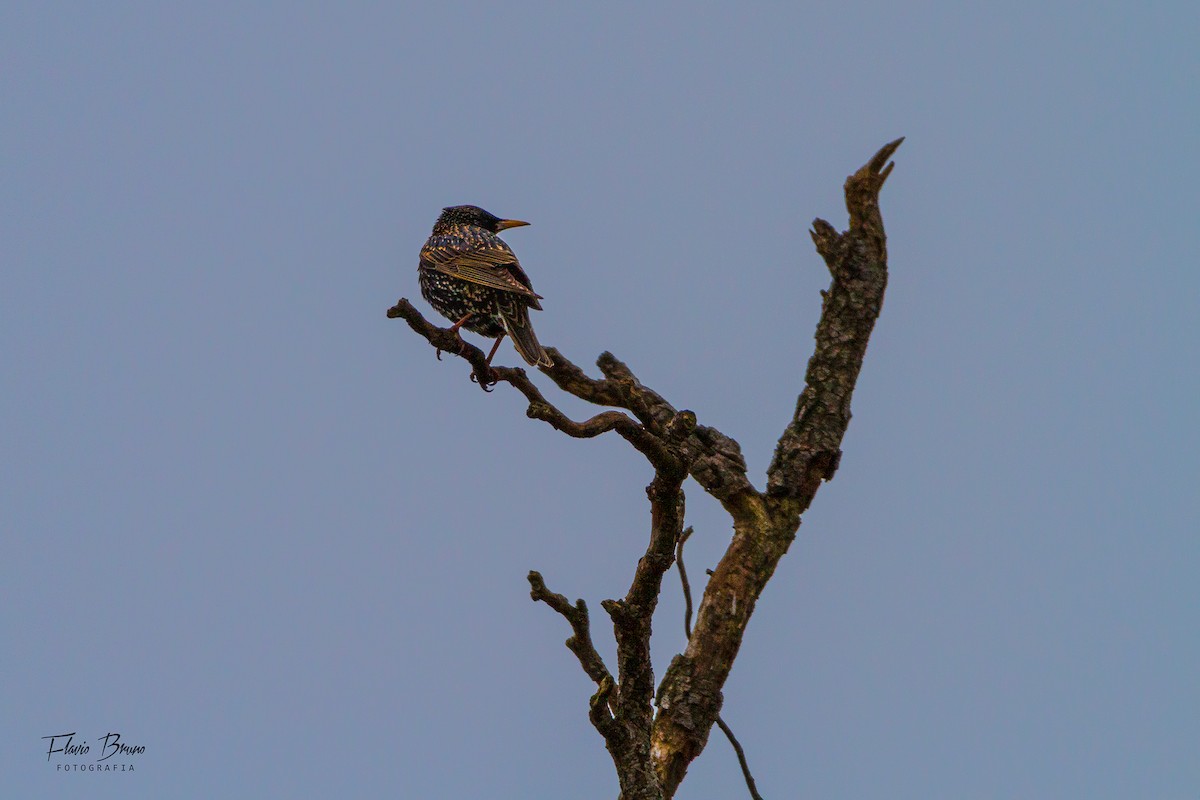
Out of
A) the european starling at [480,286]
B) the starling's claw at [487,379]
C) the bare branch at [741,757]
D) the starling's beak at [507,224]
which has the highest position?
the starling's beak at [507,224]

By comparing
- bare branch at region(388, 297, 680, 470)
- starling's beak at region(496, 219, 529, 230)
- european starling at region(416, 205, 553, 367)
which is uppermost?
starling's beak at region(496, 219, 529, 230)

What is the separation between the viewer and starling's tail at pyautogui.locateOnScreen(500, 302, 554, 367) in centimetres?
689

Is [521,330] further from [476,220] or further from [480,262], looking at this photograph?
[476,220]

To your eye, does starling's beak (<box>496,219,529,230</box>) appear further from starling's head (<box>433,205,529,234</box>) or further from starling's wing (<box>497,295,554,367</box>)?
starling's wing (<box>497,295,554,367</box>)

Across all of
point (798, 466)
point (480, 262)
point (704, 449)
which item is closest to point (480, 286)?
point (480, 262)

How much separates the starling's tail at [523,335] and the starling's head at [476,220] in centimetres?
248

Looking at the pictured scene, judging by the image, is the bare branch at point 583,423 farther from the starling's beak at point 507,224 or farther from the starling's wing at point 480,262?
the starling's beak at point 507,224

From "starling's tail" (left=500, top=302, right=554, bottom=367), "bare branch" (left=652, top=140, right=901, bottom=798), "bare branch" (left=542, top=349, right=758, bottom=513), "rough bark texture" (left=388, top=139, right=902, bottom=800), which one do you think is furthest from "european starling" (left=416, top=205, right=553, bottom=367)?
"bare branch" (left=652, top=140, right=901, bottom=798)

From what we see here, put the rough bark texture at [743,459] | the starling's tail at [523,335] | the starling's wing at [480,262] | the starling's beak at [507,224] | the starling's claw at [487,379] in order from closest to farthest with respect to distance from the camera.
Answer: the rough bark texture at [743,459] < the starling's claw at [487,379] < the starling's tail at [523,335] < the starling's wing at [480,262] < the starling's beak at [507,224]

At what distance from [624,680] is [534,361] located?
6.81 ft

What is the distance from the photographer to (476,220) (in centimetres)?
1032

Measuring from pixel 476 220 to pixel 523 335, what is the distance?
10.2 feet

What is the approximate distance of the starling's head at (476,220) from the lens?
33.9 feet

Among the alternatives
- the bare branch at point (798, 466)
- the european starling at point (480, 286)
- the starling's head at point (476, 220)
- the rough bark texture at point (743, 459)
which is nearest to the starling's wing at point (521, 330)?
the european starling at point (480, 286)
